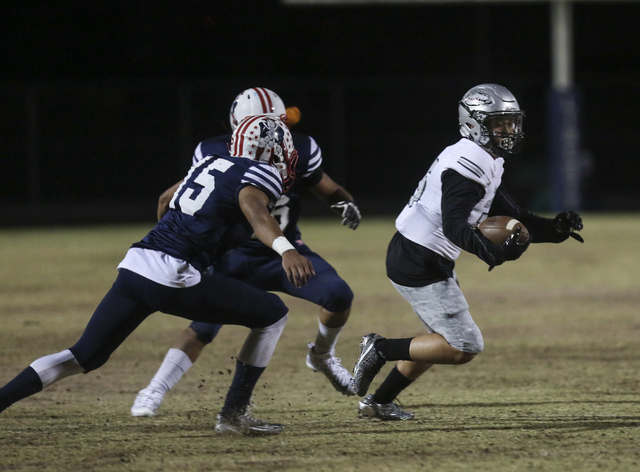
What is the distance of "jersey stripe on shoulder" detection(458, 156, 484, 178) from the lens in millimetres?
4324

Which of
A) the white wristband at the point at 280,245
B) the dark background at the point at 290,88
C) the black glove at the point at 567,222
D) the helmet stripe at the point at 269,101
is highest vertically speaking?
the helmet stripe at the point at 269,101

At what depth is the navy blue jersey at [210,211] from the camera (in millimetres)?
4215

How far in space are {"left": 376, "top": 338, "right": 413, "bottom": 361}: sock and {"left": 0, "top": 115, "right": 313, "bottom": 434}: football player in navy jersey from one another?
568 millimetres

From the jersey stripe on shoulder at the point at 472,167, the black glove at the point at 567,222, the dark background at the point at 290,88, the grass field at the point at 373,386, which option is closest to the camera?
the grass field at the point at 373,386

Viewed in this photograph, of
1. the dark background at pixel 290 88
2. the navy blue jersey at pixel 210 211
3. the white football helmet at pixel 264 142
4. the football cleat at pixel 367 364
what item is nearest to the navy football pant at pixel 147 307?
the navy blue jersey at pixel 210 211

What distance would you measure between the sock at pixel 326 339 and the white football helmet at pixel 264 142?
1.23m

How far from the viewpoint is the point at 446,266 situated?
4.58 metres

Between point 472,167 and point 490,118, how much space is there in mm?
366

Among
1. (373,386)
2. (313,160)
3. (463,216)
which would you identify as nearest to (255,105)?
(313,160)

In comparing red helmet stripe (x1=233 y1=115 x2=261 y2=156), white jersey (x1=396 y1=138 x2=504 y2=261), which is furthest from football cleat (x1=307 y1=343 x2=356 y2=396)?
red helmet stripe (x1=233 y1=115 x2=261 y2=156)

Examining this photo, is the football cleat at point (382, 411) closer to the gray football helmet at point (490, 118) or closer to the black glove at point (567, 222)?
the black glove at point (567, 222)

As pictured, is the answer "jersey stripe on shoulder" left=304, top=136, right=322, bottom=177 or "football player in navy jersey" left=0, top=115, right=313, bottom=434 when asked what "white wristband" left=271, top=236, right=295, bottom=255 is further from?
"jersey stripe on shoulder" left=304, top=136, right=322, bottom=177

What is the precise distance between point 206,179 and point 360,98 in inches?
750

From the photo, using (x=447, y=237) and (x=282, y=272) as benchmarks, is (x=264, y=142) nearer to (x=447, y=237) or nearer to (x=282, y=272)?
(x=447, y=237)
